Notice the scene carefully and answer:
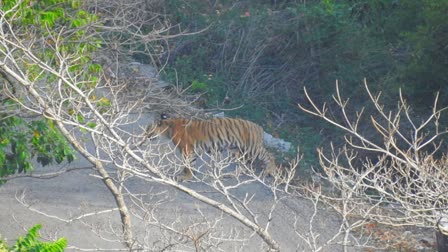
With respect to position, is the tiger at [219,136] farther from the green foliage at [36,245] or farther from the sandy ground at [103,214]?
the green foliage at [36,245]

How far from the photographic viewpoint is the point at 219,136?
13.4 meters

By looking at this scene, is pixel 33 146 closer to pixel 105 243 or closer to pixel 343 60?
pixel 105 243

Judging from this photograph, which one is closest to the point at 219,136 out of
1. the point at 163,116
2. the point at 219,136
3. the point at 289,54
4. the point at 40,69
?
the point at 219,136

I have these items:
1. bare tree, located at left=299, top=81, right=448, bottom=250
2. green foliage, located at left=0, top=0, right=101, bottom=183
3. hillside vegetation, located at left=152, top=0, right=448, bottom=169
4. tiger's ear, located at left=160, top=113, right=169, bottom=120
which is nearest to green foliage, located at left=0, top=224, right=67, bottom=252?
green foliage, located at left=0, top=0, right=101, bottom=183

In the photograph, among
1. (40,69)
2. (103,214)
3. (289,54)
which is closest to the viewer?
(40,69)

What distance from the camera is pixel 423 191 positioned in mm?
6195

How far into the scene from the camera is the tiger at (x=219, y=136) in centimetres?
1284

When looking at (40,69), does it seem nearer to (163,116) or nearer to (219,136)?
(163,116)

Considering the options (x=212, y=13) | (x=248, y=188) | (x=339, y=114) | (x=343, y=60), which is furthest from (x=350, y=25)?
(x=248, y=188)

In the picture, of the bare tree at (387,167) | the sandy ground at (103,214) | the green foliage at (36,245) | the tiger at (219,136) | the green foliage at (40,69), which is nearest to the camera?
the bare tree at (387,167)

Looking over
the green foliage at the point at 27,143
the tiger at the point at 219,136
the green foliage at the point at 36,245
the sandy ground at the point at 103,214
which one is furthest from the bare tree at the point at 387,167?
the green foliage at the point at 27,143

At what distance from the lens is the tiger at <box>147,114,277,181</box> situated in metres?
12.8

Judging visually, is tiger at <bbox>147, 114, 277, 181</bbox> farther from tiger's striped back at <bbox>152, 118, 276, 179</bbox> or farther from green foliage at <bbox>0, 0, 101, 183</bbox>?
green foliage at <bbox>0, 0, 101, 183</bbox>

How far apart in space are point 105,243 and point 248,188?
9.18ft
